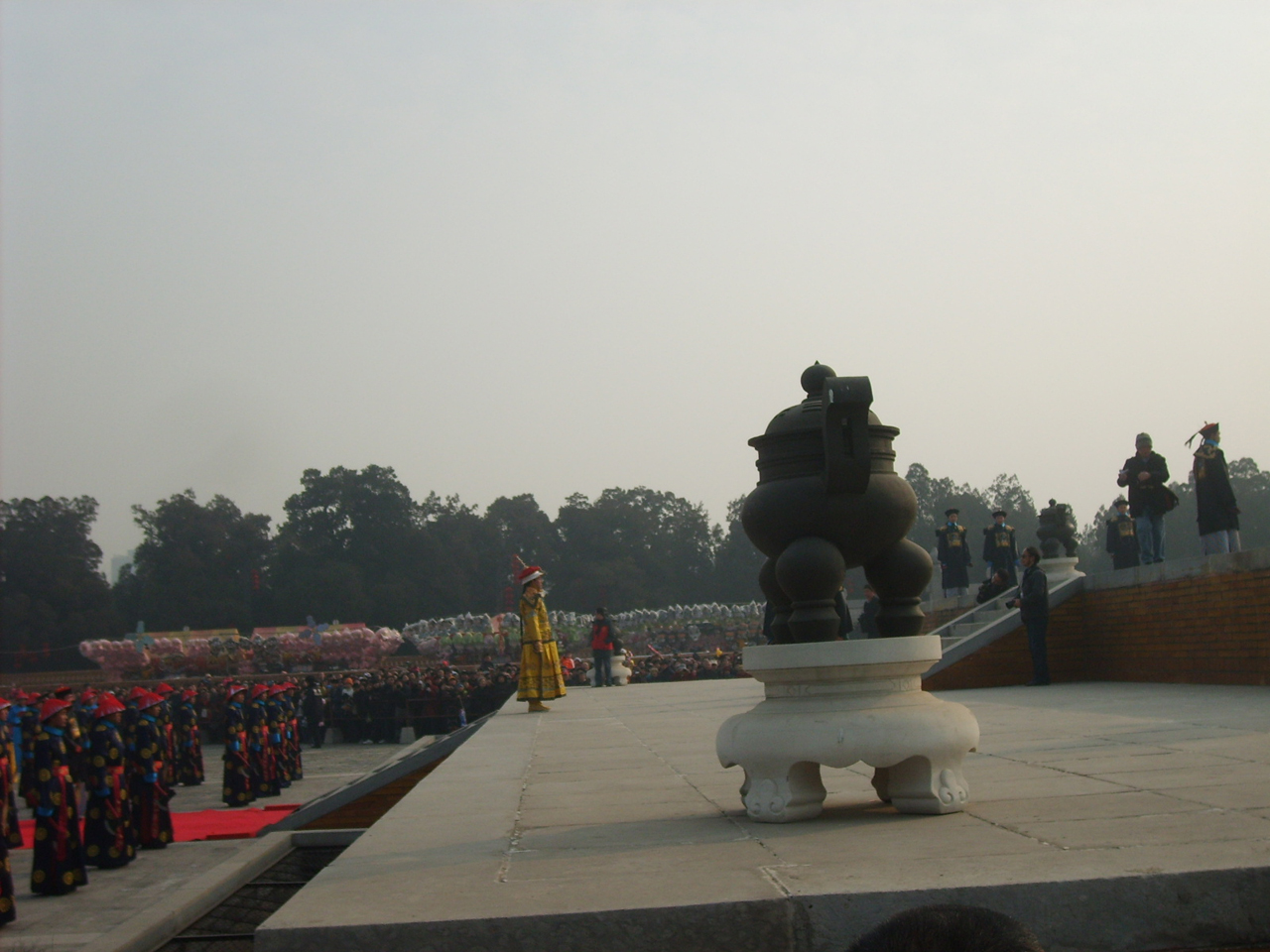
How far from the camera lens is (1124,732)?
7.28 meters

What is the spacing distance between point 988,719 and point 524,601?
21.8 feet

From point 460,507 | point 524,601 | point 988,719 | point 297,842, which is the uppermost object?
point 460,507

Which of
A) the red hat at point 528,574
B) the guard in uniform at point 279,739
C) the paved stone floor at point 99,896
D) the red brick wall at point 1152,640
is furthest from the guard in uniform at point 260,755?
the red brick wall at point 1152,640

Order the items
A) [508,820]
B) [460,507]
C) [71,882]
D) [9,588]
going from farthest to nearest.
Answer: [460,507]
[9,588]
[71,882]
[508,820]

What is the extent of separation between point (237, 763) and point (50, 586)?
8577 cm

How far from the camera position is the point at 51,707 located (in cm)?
1434

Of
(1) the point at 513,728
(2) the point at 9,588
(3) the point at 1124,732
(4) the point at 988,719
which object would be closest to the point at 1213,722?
(3) the point at 1124,732

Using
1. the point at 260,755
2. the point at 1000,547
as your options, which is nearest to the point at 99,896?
the point at 260,755

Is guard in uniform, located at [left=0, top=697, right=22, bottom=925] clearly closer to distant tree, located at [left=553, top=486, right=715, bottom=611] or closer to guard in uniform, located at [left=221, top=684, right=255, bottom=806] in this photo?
guard in uniform, located at [left=221, top=684, right=255, bottom=806]

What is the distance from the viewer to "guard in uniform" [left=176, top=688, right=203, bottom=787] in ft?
91.9

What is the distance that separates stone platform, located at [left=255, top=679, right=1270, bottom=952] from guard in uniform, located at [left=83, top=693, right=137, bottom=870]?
37.4 ft

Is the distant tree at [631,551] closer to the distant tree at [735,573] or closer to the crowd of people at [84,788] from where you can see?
the distant tree at [735,573]

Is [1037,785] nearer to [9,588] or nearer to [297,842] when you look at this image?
[297,842]

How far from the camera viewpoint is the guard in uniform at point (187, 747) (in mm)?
28000
